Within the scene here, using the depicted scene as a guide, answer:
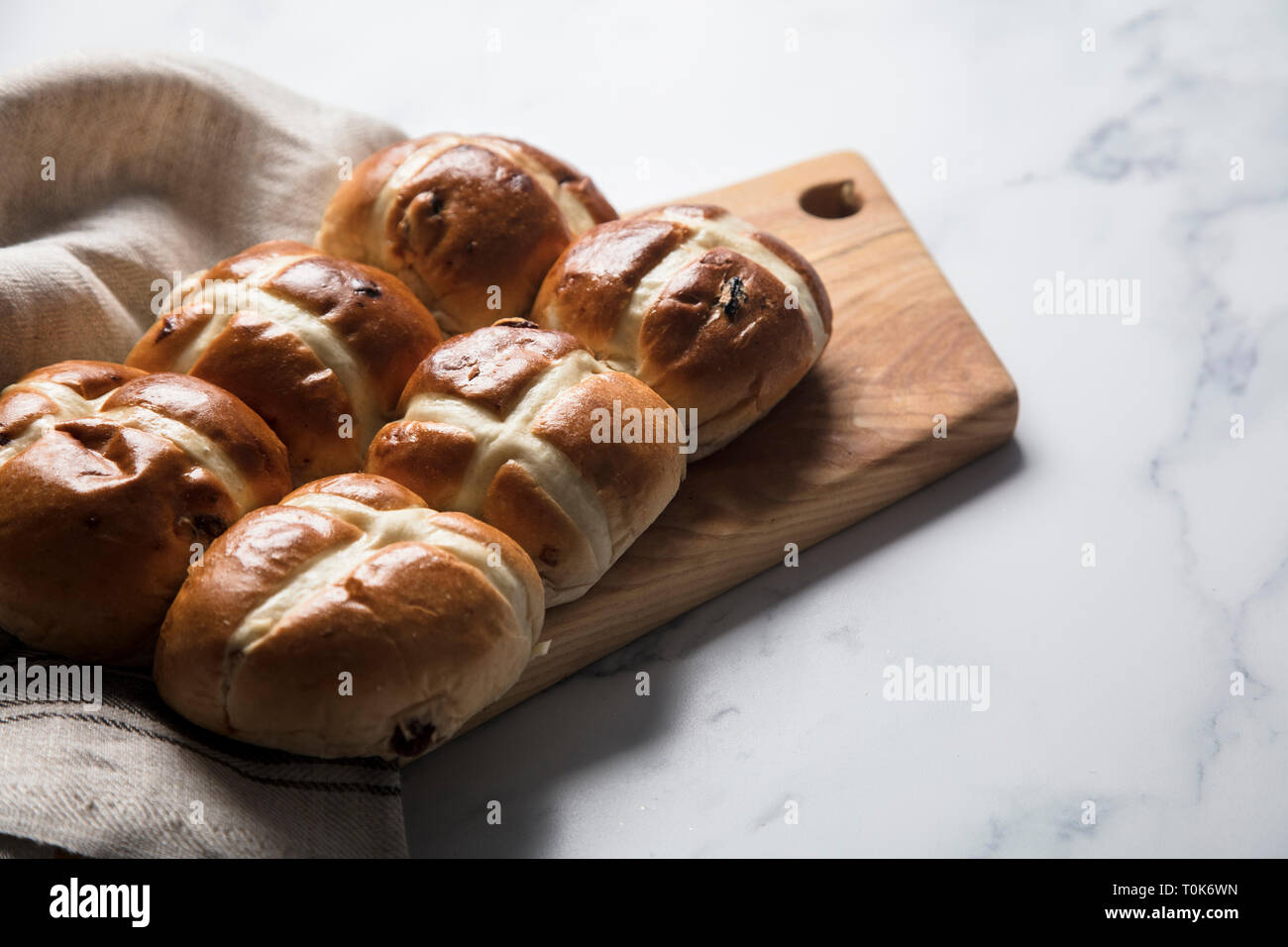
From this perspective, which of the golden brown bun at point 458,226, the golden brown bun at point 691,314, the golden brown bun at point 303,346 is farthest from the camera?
the golden brown bun at point 458,226

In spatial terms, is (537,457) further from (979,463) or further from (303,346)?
(979,463)

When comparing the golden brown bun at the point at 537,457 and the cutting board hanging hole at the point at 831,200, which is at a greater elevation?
the cutting board hanging hole at the point at 831,200

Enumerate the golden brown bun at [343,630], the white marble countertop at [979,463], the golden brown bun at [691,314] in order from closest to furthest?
the golden brown bun at [343,630] < the white marble countertop at [979,463] < the golden brown bun at [691,314]

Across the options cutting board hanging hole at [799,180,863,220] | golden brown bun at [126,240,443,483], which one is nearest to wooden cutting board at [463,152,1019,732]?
cutting board hanging hole at [799,180,863,220]

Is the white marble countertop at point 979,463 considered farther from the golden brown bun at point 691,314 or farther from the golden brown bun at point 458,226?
the golden brown bun at point 458,226

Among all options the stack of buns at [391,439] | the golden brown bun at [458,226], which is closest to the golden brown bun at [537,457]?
the stack of buns at [391,439]
